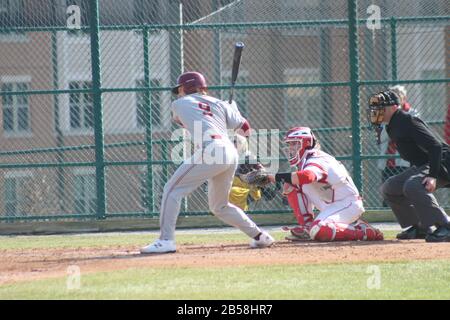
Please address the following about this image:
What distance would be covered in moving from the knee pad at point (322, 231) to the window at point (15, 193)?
21.9ft

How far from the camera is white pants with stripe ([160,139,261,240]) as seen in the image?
9.90m

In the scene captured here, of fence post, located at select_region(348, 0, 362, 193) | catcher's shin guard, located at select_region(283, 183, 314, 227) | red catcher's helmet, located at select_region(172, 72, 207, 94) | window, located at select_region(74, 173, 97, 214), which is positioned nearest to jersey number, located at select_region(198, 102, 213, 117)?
red catcher's helmet, located at select_region(172, 72, 207, 94)

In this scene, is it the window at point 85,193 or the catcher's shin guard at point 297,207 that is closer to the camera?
the catcher's shin guard at point 297,207

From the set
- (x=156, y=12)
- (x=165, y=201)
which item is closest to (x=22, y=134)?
(x=156, y=12)

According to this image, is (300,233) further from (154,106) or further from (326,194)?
(154,106)

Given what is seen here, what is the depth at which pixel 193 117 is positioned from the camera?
995 centimetres

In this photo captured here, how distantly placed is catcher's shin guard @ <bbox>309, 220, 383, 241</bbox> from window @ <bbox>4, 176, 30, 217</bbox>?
6734mm

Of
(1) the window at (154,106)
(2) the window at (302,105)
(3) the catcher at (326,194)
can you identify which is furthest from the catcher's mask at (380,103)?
(2) the window at (302,105)

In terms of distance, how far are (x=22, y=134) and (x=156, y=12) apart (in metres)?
4.39

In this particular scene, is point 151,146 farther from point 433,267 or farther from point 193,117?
point 433,267

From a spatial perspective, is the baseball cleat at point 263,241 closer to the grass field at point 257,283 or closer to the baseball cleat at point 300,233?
the baseball cleat at point 300,233

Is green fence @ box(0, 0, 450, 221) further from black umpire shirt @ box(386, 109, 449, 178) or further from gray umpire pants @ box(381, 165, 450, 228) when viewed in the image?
black umpire shirt @ box(386, 109, 449, 178)

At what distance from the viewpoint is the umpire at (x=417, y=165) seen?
10617 mm
